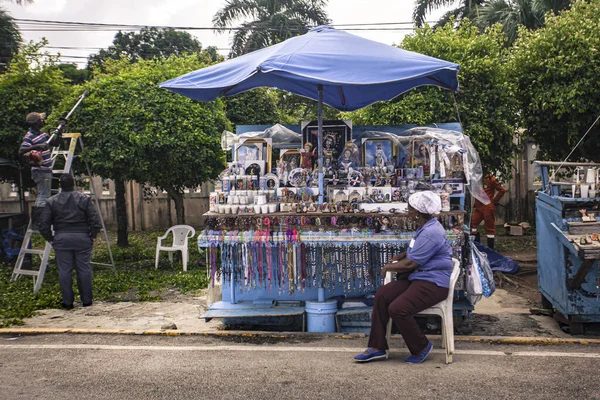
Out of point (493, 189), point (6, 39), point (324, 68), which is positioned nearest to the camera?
point (324, 68)

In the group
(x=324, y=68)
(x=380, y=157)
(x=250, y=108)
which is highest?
(x=250, y=108)

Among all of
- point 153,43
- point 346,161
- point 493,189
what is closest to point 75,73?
point 153,43

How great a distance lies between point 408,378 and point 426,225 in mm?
1322

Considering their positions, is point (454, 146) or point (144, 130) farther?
point (144, 130)

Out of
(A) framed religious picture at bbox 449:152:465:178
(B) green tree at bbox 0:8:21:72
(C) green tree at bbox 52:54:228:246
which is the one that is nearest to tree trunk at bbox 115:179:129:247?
(C) green tree at bbox 52:54:228:246

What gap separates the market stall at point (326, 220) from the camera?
244 inches

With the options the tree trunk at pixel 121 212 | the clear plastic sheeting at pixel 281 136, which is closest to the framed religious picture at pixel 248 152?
the clear plastic sheeting at pixel 281 136

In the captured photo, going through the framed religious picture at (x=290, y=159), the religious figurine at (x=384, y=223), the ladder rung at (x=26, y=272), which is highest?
the framed religious picture at (x=290, y=159)

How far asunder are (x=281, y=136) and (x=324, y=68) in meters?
1.55

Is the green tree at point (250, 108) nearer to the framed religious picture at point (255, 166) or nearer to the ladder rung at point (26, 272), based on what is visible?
the ladder rung at point (26, 272)

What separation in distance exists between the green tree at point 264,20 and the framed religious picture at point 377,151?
16762 mm

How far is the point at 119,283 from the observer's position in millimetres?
9109

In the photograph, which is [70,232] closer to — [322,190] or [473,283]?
[322,190]

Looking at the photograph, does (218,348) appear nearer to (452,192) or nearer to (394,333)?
(394,333)
